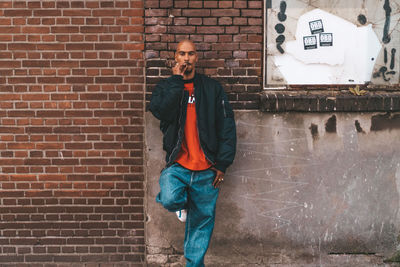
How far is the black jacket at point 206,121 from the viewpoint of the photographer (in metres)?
3.71

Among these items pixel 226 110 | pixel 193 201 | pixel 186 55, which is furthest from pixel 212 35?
pixel 193 201

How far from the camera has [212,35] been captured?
421 centimetres

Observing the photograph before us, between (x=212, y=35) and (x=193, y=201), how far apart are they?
5.30ft

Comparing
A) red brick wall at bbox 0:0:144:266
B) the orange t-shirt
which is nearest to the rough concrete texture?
red brick wall at bbox 0:0:144:266

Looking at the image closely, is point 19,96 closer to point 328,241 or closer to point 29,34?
point 29,34

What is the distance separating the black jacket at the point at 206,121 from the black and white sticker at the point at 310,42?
1180 millimetres

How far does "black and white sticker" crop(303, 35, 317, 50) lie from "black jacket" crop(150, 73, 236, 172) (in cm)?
118

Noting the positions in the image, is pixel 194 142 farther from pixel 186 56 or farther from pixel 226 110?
pixel 186 56

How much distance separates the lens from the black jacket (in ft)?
12.2

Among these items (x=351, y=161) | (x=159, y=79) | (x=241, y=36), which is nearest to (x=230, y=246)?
(x=351, y=161)

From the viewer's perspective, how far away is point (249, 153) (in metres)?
4.34

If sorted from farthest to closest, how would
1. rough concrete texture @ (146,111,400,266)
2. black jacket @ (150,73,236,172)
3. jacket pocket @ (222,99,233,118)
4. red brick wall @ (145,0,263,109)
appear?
1. rough concrete texture @ (146,111,400,266)
2. red brick wall @ (145,0,263,109)
3. jacket pocket @ (222,99,233,118)
4. black jacket @ (150,73,236,172)

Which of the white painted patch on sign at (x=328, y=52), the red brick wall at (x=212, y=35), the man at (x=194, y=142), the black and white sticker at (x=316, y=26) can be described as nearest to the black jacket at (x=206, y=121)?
the man at (x=194, y=142)

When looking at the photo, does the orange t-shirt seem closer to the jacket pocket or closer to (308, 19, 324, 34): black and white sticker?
the jacket pocket
